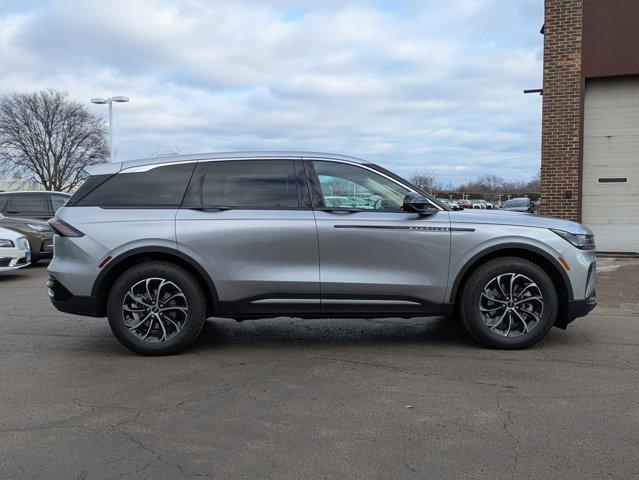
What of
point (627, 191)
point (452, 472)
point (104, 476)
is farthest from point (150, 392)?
point (627, 191)

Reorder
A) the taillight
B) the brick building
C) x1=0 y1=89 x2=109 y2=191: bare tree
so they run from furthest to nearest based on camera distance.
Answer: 1. x1=0 y1=89 x2=109 y2=191: bare tree
2. the brick building
3. the taillight

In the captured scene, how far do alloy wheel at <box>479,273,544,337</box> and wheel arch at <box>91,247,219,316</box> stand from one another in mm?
2529

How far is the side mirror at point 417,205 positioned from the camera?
521 centimetres

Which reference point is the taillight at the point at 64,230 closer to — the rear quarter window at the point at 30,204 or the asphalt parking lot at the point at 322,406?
the asphalt parking lot at the point at 322,406

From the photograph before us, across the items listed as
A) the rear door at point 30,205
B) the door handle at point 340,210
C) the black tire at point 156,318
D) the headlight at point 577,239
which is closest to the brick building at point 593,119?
the headlight at point 577,239

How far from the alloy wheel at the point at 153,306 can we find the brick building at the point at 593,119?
9630 mm

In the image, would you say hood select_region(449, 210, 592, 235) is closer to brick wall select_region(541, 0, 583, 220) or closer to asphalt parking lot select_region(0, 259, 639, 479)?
asphalt parking lot select_region(0, 259, 639, 479)

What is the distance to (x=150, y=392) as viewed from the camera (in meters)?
4.45

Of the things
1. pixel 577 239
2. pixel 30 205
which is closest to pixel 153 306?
pixel 577 239

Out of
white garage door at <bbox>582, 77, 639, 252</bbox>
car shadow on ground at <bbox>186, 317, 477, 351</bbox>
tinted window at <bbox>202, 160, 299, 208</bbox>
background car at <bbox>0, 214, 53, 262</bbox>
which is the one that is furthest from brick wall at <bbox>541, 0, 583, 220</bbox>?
background car at <bbox>0, 214, 53, 262</bbox>

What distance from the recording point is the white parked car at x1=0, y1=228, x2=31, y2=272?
10164 mm

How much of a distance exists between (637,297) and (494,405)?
5.34 m

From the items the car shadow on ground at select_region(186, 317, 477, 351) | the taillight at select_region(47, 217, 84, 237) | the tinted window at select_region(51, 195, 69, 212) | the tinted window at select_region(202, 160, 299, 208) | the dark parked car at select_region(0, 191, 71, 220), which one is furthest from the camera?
the tinted window at select_region(51, 195, 69, 212)

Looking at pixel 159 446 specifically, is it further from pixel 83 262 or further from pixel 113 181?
pixel 113 181
